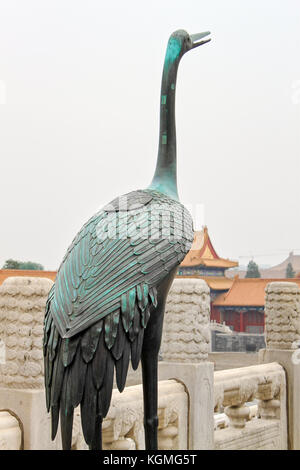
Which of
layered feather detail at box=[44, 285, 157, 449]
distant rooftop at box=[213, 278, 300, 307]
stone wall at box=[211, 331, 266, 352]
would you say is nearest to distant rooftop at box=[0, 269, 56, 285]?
stone wall at box=[211, 331, 266, 352]

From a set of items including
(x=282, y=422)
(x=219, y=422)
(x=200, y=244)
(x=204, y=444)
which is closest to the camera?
(x=204, y=444)

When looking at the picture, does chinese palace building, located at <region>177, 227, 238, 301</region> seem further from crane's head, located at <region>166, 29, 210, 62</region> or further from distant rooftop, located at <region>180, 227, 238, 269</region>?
crane's head, located at <region>166, 29, 210, 62</region>

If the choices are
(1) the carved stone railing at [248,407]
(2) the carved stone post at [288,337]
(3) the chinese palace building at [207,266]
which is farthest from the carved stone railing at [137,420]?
(3) the chinese palace building at [207,266]

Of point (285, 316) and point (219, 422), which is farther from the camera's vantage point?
point (219, 422)

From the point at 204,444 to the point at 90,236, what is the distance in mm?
1873

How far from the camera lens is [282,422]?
4.47 meters

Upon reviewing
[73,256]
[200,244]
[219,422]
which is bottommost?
[219,422]

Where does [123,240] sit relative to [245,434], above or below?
above

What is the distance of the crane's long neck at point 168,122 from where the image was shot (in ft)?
7.59

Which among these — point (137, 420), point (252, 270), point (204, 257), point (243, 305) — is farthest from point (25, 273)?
point (252, 270)

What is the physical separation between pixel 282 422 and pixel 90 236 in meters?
3.00
